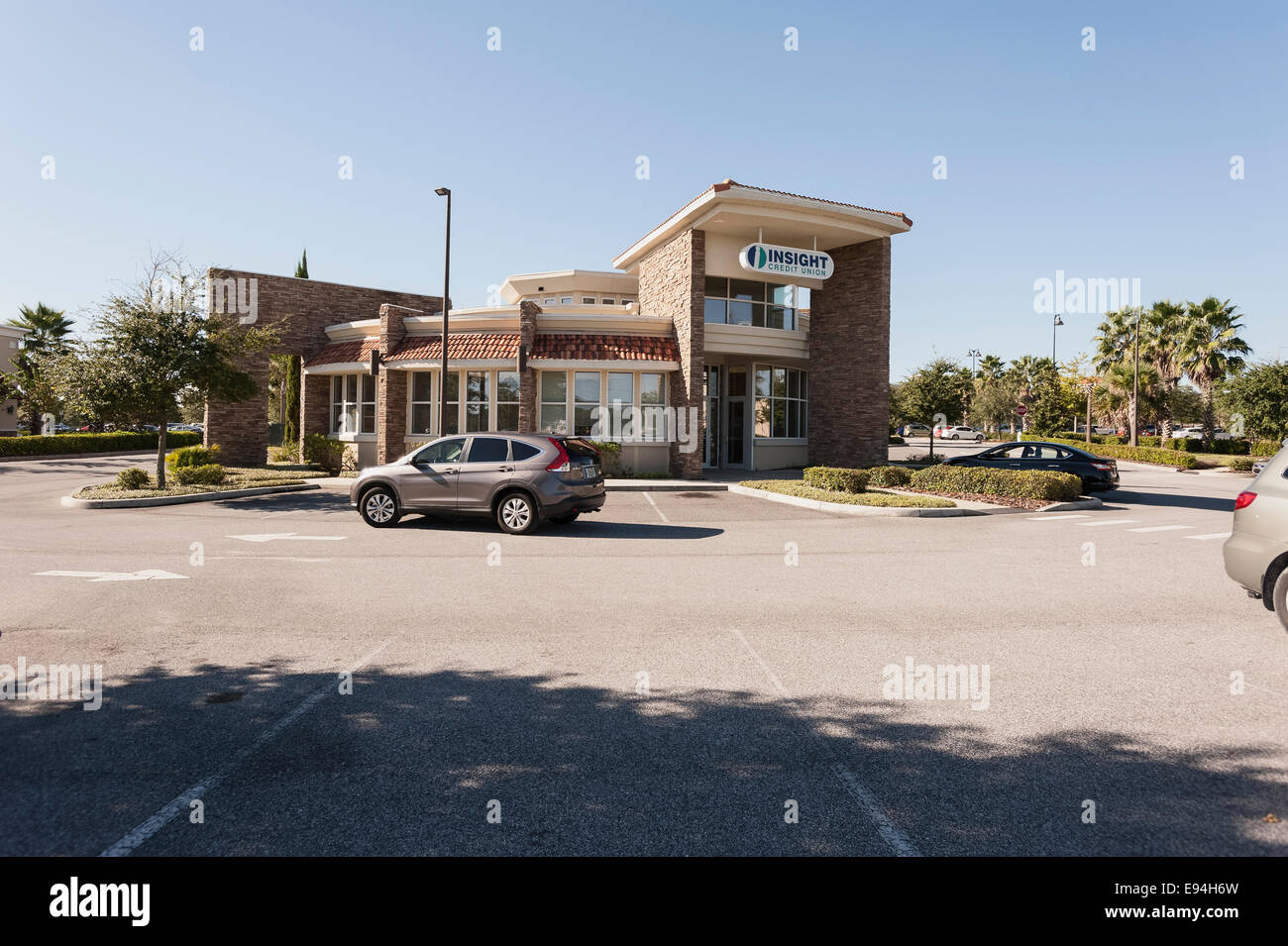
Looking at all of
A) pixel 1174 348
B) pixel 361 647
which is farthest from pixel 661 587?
pixel 1174 348

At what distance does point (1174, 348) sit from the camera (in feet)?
152

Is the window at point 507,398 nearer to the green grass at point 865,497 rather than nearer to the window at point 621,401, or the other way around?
the window at point 621,401

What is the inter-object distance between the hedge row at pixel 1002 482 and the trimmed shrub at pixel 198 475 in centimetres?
1870

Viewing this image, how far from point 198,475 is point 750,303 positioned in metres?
18.1

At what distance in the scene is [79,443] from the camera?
1548 inches

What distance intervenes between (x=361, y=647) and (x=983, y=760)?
4618 millimetres

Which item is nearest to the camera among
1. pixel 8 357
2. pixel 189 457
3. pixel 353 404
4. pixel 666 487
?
pixel 666 487

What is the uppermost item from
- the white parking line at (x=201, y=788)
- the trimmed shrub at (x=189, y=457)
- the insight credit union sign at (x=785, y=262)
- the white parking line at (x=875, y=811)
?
Answer: the insight credit union sign at (x=785, y=262)

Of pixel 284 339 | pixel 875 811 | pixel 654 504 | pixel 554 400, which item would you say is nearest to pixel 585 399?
pixel 554 400

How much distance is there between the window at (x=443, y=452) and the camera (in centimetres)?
1316

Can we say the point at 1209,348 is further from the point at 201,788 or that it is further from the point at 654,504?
the point at 201,788

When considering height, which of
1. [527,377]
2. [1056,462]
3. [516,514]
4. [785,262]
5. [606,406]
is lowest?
[516,514]

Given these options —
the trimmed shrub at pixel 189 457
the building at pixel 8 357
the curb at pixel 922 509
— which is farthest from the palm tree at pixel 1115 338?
the building at pixel 8 357
